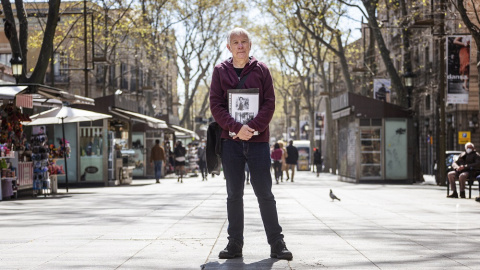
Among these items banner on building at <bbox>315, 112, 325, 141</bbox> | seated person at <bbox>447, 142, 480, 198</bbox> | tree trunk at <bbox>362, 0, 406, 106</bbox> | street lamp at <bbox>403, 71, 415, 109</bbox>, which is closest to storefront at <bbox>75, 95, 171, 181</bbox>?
tree trunk at <bbox>362, 0, 406, 106</bbox>

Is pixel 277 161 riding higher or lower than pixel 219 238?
higher

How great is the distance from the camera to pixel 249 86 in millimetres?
7188

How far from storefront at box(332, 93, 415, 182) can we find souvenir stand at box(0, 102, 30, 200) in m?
14.8

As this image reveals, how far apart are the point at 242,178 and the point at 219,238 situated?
6.73ft

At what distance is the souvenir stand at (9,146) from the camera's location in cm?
1925

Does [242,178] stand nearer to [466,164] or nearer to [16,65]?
[466,164]

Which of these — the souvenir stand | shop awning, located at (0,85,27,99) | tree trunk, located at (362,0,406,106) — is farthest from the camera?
tree trunk, located at (362,0,406,106)

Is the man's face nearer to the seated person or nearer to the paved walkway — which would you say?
the paved walkway

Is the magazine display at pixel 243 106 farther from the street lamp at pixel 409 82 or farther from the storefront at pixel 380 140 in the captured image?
the street lamp at pixel 409 82

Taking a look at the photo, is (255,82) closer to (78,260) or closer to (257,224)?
(78,260)

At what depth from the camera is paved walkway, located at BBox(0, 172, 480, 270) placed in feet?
23.3

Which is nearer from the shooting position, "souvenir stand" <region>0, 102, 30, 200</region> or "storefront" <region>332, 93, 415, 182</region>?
"souvenir stand" <region>0, 102, 30, 200</region>

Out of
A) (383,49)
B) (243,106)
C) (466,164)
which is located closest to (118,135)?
(383,49)

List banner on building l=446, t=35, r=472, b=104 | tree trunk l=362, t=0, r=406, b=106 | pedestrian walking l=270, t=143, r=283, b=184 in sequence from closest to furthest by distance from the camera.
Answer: banner on building l=446, t=35, r=472, b=104 → tree trunk l=362, t=0, r=406, b=106 → pedestrian walking l=270, t=143, r=283, b=184
